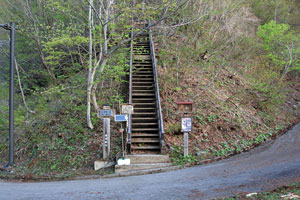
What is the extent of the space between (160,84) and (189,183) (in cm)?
615

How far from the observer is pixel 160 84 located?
1200 cm

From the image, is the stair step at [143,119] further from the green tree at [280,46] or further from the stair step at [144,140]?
the green tree at [280,46]

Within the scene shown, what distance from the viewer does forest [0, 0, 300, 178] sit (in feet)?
30.4

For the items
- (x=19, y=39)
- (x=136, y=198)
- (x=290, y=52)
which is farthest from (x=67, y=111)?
(x=290, y=52)

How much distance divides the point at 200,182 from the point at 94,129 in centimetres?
504

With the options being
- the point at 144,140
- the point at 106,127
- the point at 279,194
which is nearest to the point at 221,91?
the point at 144,140

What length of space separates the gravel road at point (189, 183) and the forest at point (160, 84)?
1.03 meters

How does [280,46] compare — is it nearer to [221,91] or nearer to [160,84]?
[221,91]

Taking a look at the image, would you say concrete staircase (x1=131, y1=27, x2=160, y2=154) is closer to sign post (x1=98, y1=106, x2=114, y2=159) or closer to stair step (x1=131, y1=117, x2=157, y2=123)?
stair step (x1=131, y1=117, x2=157, y2=123)

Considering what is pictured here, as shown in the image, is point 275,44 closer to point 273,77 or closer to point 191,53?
point 273,77

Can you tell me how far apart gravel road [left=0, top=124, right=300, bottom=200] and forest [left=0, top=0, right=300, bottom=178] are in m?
1.03

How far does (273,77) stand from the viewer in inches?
504

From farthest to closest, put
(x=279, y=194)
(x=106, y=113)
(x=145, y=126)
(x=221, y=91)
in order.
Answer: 1. (x=221, y=91)
2. (x=145, y=126)
3. (x=106, y=113)
4. (x=279, y=194)

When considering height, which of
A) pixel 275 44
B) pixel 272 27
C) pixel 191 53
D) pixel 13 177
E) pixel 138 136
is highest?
pixel 272 27
